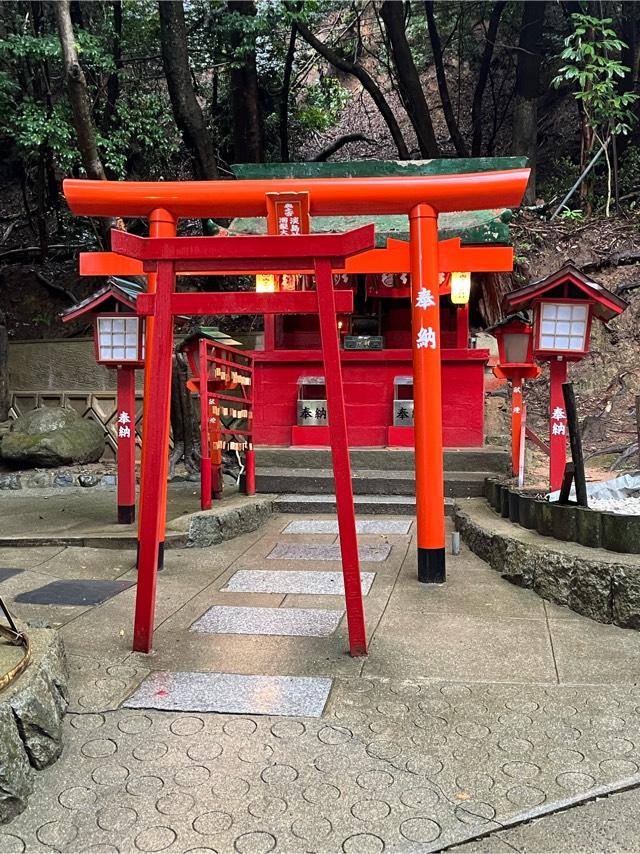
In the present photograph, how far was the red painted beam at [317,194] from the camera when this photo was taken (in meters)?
5.70

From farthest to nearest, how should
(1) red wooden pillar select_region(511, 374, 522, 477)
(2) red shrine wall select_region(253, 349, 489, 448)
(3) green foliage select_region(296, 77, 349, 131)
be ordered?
1. (3) green foliage select_region(296, 77, 349, 131)
2. (2) red shrine wall select_region(253, 349, 489, 448)
3. (1) red wooden pillar select_region(511, 374, 522, 477)

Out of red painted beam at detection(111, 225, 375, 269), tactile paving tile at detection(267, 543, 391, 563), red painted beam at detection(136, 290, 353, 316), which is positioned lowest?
tactile paving tile at detection(267, 543, 391, 563)

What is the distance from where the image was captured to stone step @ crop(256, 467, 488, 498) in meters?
9.34

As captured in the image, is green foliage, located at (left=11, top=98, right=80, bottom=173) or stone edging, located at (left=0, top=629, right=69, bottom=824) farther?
green foliage, located at (left=11, top=98, right=80, bottom=173)

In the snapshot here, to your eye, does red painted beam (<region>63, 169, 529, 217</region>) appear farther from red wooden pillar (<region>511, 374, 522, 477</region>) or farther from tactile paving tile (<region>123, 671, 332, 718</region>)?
tactile paving tile (<region>123, 671, 332, 718</region>)

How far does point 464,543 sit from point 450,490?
244cm

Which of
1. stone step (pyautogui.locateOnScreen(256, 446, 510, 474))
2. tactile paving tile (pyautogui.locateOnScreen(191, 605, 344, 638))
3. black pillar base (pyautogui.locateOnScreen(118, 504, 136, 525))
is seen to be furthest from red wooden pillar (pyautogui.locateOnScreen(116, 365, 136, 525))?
tactile paving tile (pyautogui.locateOnScreen(191, 605, 344, 638))

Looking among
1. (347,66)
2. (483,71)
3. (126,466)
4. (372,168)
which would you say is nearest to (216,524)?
(126,466)

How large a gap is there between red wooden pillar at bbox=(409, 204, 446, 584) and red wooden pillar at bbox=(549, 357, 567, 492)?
1862 millimetres

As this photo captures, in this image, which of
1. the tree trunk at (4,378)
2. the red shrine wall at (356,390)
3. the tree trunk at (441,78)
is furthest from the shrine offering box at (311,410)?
the tree trunk at (441,78)

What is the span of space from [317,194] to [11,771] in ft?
15.9

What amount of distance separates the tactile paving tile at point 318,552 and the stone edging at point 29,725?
3543 millimetres

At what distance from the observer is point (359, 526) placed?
8086mm

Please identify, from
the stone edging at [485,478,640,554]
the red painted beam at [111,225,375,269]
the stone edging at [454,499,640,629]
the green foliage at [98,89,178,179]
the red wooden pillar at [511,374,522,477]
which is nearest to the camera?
the red painted beam at [111,225,375,269]
